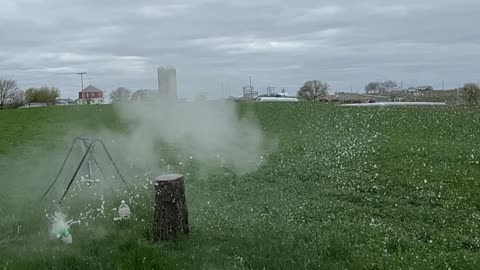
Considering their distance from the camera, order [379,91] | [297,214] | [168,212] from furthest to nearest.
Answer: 1. [379,91]
2. [297,214]
3. [168,212]

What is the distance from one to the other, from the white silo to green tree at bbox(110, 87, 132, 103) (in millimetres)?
808

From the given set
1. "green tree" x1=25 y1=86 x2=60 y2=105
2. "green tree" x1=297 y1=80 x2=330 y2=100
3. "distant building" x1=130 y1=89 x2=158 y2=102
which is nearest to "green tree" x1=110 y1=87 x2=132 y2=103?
"distant building" x1=130 y1=89 x2=158 y2=102

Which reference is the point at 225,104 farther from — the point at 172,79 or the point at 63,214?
the point at 63,214

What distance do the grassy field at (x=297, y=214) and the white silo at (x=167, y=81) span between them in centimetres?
148

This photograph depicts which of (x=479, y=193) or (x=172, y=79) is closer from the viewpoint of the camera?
(x=172, y=79)

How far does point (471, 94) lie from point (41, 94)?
189ft

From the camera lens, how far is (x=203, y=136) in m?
8.45

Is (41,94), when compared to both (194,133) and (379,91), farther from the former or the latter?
(194,133)

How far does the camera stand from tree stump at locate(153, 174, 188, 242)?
5.30m

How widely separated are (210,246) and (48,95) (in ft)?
215

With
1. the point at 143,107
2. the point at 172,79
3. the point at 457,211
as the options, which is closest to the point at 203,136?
the point at 143,107

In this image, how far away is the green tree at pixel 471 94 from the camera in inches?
803

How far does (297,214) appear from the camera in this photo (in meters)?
6.15

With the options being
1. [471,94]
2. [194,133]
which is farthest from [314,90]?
[194,133]
